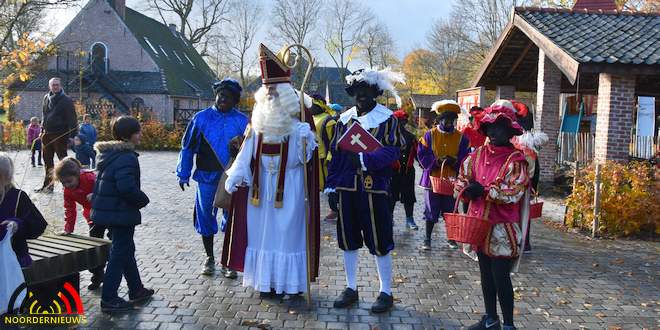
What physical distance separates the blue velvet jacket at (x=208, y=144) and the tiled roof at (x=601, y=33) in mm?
6663

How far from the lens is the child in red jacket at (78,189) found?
5.03m

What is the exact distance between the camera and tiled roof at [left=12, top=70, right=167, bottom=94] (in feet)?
111

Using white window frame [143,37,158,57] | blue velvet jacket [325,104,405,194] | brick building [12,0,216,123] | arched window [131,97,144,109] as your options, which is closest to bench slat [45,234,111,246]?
blue velvet jacket [325,104,405,194]

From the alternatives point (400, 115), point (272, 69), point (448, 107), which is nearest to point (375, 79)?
point (272, 69)

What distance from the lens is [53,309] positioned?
14.6 feet

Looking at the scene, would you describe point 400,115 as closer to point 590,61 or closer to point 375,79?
point 590,61

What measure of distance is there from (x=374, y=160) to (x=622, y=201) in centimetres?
539

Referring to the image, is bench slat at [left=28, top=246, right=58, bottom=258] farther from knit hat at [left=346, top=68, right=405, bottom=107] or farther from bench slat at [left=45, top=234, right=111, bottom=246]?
knit hat at [left=346, top=68, right=405, bottom=107]

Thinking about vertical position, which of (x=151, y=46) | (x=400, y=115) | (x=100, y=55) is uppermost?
(x=151, y=46)

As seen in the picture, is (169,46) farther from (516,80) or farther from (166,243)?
(166,243)

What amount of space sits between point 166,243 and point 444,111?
400 cm

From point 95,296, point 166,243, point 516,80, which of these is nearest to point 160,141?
point 516,80

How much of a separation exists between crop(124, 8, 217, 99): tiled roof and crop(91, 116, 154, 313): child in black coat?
104 ft

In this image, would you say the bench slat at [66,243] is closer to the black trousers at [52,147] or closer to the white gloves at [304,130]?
the white gloves at [304,130]
